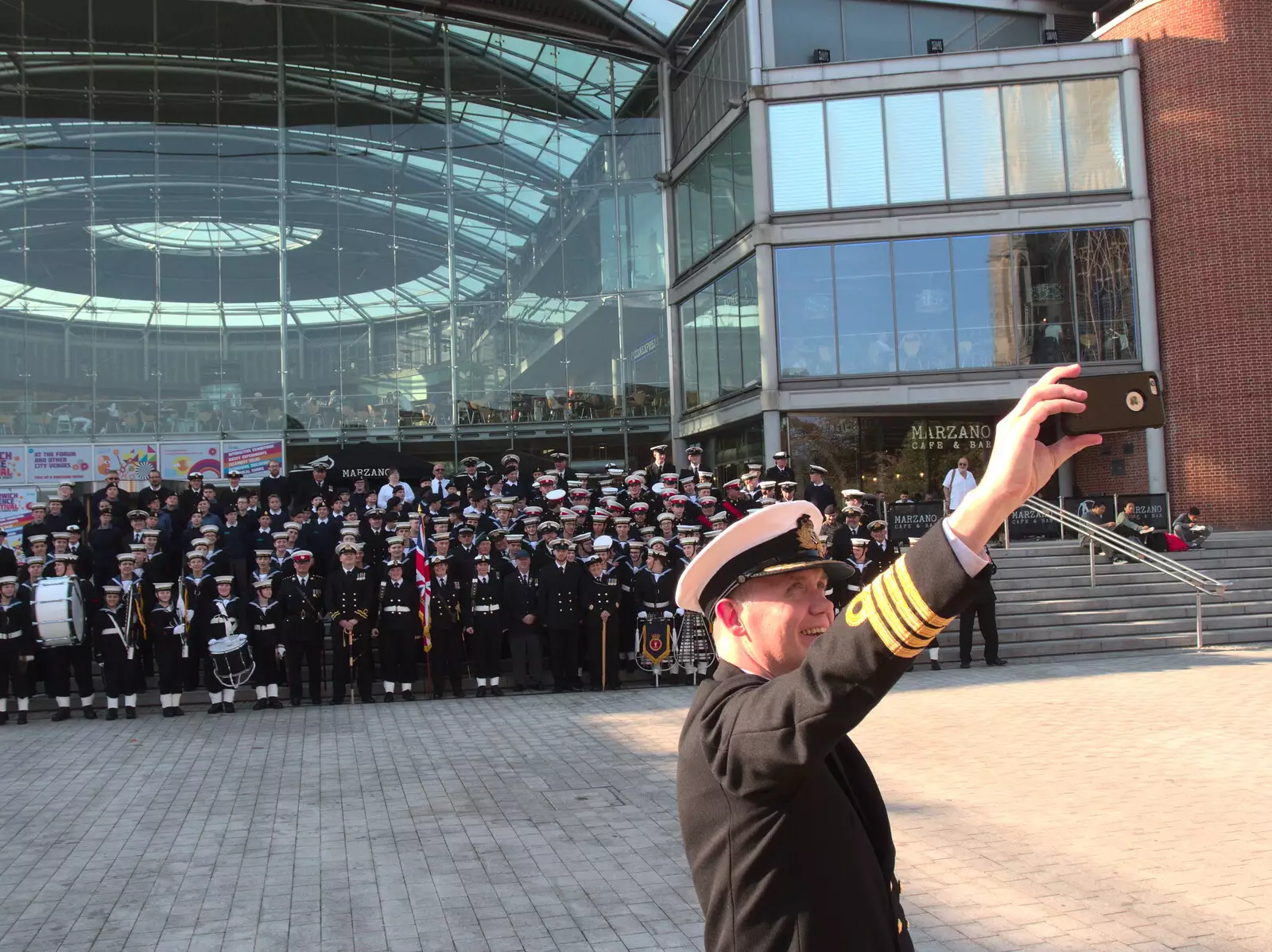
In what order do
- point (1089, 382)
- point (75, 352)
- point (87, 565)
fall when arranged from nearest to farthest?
point (1089, 382) → point (87, 565) → point (75, 352)

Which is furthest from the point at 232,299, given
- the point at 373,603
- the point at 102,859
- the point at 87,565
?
the point at 102,859

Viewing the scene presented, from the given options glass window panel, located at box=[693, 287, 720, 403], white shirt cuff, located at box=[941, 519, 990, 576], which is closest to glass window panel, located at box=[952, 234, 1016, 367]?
glass window panel, located at box=[693, 287, 720, 403]

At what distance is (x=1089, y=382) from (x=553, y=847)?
6340 mm

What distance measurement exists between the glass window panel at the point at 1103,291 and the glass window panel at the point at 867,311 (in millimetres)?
4225

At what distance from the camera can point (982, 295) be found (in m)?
25.5

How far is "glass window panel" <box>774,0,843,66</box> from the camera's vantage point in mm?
26469

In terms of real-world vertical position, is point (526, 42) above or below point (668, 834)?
above

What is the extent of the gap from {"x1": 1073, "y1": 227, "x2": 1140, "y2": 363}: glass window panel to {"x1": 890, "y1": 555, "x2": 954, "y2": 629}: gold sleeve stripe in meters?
25.7

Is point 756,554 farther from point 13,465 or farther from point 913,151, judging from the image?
point 13,465

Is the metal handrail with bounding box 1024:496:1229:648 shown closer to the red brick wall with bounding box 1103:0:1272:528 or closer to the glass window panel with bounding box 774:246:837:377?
the red brick wall with bounding box 1103:0:1272:528

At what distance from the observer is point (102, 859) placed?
7.63m

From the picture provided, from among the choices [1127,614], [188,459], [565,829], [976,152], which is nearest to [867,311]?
[976,152]

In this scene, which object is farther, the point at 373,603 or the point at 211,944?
the point at 373,603

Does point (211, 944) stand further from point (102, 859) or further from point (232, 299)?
point (232, 299)
